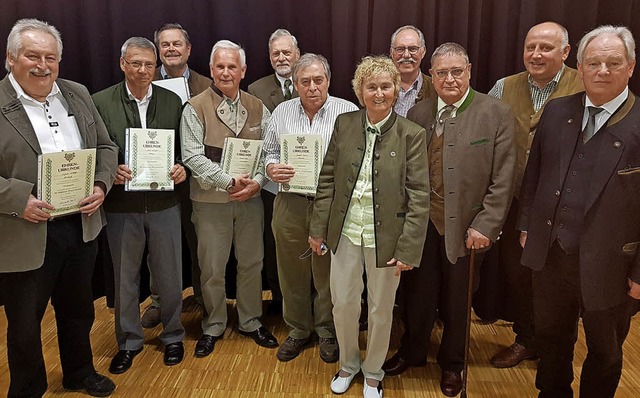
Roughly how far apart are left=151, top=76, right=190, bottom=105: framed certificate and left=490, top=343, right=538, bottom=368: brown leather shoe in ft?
7.58

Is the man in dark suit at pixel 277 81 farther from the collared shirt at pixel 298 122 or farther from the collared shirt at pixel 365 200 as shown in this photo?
the collared shirt at pixel 365 200

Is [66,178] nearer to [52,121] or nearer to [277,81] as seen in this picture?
[52,121]

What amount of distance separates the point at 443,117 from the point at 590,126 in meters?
0.64

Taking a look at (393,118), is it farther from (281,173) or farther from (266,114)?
(266,114)

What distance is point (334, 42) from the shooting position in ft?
11.3

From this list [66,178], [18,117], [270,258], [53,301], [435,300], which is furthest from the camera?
[270,258]

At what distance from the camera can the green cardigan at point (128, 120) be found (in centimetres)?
253

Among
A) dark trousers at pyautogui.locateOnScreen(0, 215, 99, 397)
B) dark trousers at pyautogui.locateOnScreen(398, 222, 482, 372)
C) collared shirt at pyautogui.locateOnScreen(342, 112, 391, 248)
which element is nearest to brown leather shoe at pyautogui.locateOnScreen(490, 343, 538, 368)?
dark trousers at pyautogui.locateOnScreen(398, 222, 482, 372)

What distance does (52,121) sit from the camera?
2.12 metres

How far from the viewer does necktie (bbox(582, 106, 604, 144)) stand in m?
1.86

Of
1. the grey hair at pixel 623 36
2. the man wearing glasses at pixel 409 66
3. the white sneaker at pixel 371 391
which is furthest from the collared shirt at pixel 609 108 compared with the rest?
the white sneaker at pixel 371 391

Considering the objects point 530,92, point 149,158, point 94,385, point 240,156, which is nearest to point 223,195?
point 240,156

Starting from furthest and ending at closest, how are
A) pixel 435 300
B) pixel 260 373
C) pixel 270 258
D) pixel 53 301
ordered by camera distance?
pixel 270 258 → pixel 260 373 → pixel 435 300 → pixel 53 301

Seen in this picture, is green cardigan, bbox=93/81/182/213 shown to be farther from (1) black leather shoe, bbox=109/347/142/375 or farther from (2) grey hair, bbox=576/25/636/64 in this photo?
(2) grey hair, bbox=576/25/636/64
